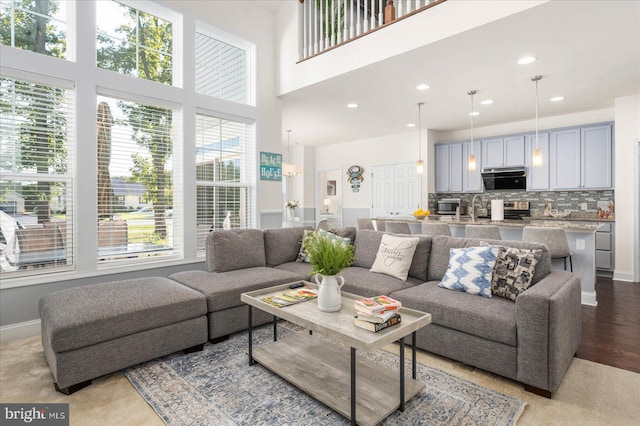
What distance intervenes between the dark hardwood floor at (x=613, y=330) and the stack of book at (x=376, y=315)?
1.77m

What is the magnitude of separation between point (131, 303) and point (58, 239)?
1.44 m

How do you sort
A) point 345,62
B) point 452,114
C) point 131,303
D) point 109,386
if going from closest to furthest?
1. point 109,386
2. point 131,303
3. point 345,62
4. point 452,114

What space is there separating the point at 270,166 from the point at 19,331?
323 centimetres

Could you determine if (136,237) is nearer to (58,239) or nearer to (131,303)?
(58,239)

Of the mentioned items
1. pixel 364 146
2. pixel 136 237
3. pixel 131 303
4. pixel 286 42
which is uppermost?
pixel 286 42

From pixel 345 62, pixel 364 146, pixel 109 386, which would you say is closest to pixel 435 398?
pixel 109 386

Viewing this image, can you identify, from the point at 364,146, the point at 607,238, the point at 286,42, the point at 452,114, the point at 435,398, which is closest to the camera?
the point at 435,398

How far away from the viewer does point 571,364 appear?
2422mm

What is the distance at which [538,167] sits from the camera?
6.04m

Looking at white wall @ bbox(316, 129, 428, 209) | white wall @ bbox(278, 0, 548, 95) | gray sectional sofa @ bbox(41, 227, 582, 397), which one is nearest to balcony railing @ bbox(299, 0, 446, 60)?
white wall @ bbox(278, 0, 548, 95)

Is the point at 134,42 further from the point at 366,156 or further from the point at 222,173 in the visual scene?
the point at 366,156

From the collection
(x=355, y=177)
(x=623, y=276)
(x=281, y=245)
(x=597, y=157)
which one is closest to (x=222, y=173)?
(x=281, y=245)

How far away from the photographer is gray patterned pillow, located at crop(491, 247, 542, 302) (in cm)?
246

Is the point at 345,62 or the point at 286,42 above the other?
the point at 286,42
